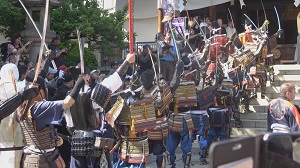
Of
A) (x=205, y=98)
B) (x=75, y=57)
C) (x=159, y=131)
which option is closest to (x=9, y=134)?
(x=159, y=131)

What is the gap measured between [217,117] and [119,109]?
3.77 m

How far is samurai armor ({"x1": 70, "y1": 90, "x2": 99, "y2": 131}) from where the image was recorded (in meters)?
5.80

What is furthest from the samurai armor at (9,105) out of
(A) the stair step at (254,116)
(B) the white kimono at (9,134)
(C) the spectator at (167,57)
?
(A) the stair step at (254,116)

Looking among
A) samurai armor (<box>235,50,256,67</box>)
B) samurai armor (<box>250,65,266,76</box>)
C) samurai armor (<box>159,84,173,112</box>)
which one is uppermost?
samurai armor (<box>235,50,256,67</box>)

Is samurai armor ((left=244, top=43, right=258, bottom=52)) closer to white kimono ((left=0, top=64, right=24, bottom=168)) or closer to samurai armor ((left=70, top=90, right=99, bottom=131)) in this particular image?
samurai armor ((left=70, top=90, right=99, bottom=131))

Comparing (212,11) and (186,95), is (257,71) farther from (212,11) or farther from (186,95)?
(212,11)

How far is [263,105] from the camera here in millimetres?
12547

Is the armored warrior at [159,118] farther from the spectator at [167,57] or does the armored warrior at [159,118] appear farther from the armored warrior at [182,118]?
the spectator at [167,57]

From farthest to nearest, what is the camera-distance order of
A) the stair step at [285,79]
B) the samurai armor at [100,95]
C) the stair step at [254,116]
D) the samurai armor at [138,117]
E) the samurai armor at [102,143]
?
the stair step at [285,79] < the stair step at [254,116] < the samurai armor at [138,117] < the samurai armor at [102,143] < the samurai armor at [100,95]

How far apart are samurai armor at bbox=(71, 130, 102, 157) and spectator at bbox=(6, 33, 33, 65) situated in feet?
15.7

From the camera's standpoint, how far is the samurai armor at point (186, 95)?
338 inches

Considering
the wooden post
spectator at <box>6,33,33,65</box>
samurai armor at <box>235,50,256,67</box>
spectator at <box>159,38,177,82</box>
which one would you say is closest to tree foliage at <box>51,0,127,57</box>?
spectator at <box>6,33,33,65</box>

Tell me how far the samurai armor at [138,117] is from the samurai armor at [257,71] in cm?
662

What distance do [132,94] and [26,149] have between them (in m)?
1.72
